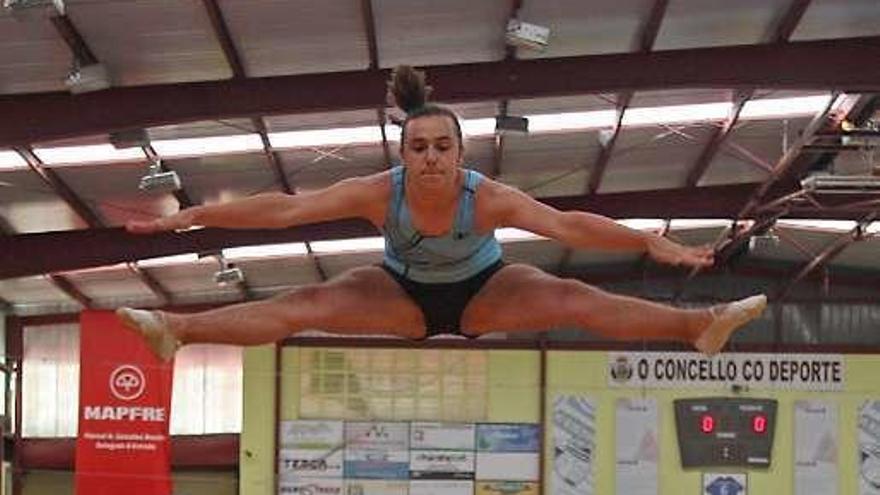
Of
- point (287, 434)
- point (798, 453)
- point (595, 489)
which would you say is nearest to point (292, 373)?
point (287, 434)

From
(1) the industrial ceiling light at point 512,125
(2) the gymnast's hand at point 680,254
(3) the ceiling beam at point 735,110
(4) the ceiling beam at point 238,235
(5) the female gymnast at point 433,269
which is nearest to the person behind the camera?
(2) the gymnast's hand at point 680,254

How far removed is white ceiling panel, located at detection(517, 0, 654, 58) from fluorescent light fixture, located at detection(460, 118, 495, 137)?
200cm

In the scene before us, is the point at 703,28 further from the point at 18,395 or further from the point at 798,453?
the point at 18,395

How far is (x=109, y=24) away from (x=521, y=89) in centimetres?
331

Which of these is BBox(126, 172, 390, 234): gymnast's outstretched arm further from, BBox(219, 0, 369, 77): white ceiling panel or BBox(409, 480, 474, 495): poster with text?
BBox(409, 480, 474, 495): poster with text

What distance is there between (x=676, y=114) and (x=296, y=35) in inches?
180

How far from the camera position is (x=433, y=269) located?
523cm

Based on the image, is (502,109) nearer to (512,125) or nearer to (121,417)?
(512,125)

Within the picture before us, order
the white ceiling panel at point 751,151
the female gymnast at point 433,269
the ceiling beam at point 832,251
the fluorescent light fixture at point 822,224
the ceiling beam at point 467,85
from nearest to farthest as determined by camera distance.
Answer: the female gymnast at point 433,269, the ceiling beam at point 467,85, the white ceiling panel at point 751,151, the ceiling beam at point 832,251, the fluorescent light fixture at point 822,224

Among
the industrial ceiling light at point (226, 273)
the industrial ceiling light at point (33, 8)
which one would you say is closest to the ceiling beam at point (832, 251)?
the industrial ceiling light at point (226, 273)

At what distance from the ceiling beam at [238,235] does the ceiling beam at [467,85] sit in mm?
4948

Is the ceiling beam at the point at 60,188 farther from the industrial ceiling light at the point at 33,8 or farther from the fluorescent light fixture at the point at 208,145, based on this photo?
the industrial ceiling light at the point at 33,8

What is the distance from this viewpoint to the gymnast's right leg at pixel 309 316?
503 centimetres

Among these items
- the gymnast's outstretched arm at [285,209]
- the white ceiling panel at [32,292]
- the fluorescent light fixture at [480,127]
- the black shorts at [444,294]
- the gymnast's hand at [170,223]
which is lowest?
the black shorts at [444,294]
